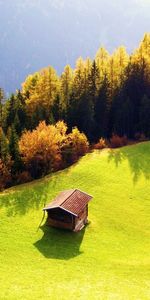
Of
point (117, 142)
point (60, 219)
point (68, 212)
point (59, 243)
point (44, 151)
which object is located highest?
point (117, 142)

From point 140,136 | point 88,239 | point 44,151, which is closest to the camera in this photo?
point 88,239

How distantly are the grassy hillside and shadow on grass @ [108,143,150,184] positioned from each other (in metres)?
0.18

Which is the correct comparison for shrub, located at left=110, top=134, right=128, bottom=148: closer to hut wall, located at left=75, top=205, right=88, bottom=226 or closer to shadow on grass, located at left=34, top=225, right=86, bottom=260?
hut wall, located at left=75, top=205, right=88, bottom=226

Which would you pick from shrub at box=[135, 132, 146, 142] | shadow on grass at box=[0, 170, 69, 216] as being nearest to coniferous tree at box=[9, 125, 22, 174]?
shadow on grass at box=[0, 170, 69, 216]

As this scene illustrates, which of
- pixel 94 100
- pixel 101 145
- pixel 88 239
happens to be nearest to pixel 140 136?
pixel 101 145

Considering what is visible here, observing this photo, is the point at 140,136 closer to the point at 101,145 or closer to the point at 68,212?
the point at 101,145

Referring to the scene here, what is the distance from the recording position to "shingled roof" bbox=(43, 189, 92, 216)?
56.2m

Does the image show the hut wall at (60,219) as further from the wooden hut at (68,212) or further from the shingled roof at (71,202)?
the shingled roof at (71,202)

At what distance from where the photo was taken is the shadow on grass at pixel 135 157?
252 ft

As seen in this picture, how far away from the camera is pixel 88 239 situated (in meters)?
55.4

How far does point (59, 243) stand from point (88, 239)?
13.3ft

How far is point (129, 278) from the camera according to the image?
44688 mm

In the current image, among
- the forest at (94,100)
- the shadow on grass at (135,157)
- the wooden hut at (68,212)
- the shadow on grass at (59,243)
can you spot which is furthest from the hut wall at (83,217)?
the forest at (94,100)

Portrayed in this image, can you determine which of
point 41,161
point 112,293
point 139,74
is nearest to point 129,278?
point 112,293
